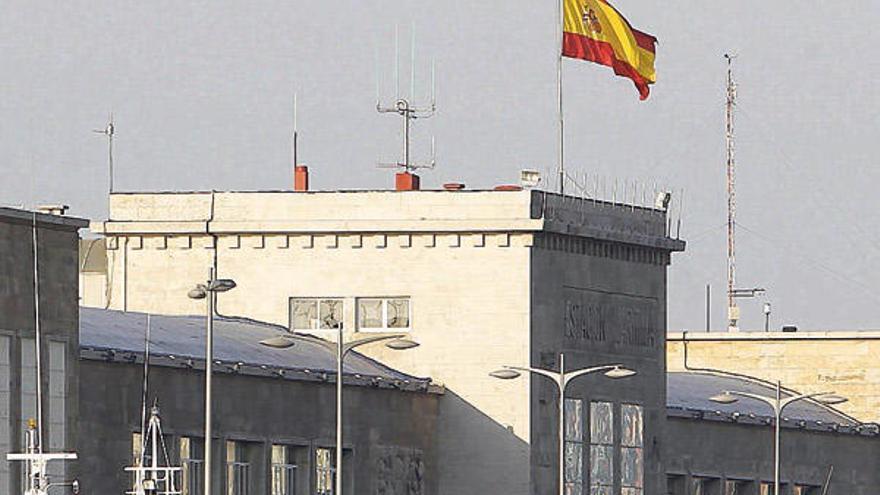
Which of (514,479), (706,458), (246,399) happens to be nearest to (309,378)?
(246,399)

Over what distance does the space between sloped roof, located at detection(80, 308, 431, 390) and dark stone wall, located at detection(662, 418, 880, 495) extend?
51.5ft

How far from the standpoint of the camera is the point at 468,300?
10531 centimetres

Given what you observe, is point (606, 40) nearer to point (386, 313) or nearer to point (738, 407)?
point (386, 313)

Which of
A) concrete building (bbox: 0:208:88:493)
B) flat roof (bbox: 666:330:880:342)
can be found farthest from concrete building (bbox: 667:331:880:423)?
concrete building (bbox: 0:208:88:493)

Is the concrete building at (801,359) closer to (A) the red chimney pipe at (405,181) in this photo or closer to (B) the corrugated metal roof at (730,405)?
(B) the corrugated metal roof at (730,405)

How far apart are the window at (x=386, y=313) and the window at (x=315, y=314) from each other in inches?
37.4

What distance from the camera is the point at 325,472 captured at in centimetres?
9944

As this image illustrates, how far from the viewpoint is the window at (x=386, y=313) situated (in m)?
106

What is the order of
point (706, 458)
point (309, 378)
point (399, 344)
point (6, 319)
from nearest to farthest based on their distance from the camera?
1. point (6, 319)
2. point (399, 344)
3. point (309, 378)
4. point (706, 458)

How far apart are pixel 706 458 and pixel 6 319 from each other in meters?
48.1

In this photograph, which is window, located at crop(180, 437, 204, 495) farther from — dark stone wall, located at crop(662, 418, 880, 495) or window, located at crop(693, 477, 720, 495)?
window, located at crop(693, 477, 720, 495)

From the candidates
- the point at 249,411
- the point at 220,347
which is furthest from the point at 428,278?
the point at 249,411

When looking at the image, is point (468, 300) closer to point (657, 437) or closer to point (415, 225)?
point (415, 225)

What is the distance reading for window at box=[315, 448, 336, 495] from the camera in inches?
3900
